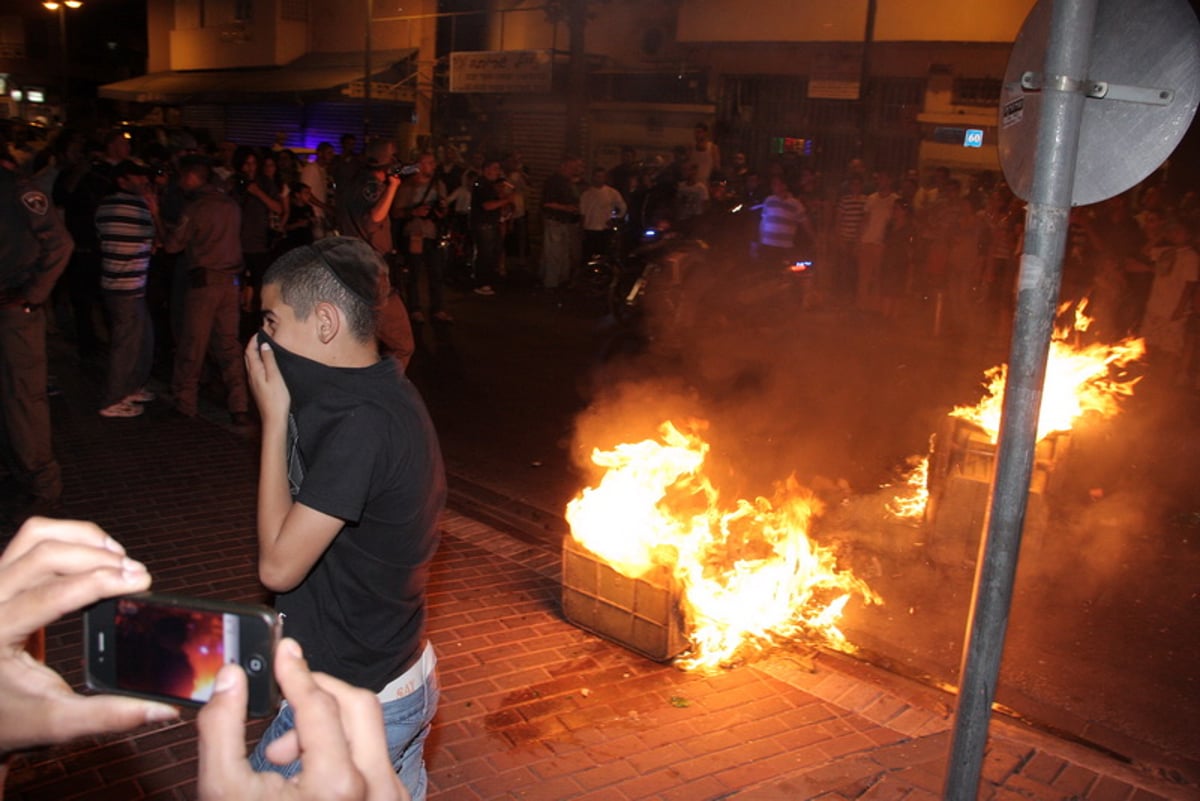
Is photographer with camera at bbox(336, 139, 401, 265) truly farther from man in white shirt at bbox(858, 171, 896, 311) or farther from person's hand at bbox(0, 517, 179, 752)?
person's hand at bbox(0, 517, 179, 752)

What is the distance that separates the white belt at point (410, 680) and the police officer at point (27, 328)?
14.9 ft

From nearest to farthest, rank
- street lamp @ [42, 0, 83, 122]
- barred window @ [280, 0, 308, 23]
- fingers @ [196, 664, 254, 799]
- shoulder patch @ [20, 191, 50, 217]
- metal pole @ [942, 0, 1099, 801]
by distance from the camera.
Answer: fingers @ [196, 664, 254, 799] < metal pole @ [942, 0, 1099, 801] < shoulder patch @ [20, 191, 50, 217] < barred window @ [280, 0, 308, 23] < street lamp @ [42, 0, 83, 122]

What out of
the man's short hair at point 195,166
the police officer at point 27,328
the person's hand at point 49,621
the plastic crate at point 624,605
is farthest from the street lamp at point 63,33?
the person's hand at point 49,621

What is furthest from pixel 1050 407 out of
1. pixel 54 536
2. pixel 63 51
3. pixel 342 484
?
pixel 63 51

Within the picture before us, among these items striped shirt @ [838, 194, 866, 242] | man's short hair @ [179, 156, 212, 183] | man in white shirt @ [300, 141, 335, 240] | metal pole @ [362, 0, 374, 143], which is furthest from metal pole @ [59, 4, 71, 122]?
man's short hair @ [179, 156, 212, 183]

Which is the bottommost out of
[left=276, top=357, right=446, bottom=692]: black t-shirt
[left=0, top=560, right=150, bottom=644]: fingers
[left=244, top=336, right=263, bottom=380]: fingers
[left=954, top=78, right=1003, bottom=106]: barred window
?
[left=276, top=357, right=446, bottom=692]: black t-shirt

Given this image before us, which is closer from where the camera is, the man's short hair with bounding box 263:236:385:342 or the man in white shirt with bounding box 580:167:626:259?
the man's short hair with bounding box 263:236:385:342

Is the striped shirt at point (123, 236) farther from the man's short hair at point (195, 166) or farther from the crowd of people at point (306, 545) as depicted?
the crowd of people at point (306, 545)

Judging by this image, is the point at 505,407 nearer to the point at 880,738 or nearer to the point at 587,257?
the point at 880,738

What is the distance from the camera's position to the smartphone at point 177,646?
4.46 ft

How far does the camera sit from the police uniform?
5797 millimetres

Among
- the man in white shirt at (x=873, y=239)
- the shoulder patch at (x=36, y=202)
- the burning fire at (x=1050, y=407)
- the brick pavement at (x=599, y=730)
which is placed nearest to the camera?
the brick pavement at (x=599, y=730)

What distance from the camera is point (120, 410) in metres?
8.52

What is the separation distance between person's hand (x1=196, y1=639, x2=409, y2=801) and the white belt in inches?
52.1
